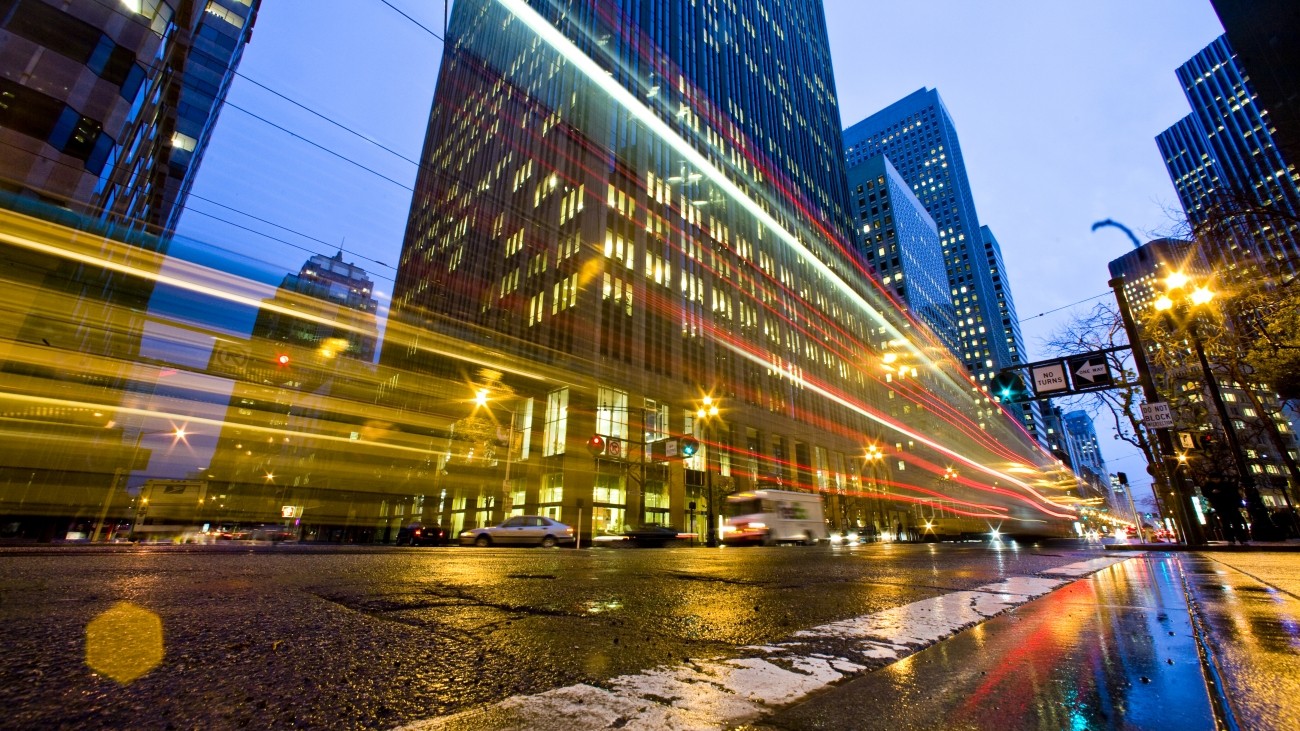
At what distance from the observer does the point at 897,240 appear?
9919 cm

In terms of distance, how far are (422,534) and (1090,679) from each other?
28.0 m

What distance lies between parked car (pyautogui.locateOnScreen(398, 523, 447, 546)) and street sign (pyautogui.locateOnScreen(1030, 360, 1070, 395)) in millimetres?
25569

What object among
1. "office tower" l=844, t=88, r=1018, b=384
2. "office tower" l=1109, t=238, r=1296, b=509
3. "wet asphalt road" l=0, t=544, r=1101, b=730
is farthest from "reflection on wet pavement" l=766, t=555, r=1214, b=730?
"office tower" l=844, t=88, r=1018, b=384

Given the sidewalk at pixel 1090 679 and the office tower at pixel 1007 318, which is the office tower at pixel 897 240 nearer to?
the office tower at pixel 1007 318

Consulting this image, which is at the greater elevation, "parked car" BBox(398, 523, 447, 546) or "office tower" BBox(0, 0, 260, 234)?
"office tower" BBox(0, 0, 260, 234)

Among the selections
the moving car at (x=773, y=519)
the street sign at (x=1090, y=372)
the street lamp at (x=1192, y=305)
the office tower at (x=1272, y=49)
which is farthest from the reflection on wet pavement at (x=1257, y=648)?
the moving car at (x=773, y=519)

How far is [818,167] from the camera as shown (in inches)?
3135

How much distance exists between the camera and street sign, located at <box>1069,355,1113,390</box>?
1465 cm

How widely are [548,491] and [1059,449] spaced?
524ft

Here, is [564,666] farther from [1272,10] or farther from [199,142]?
[199,142]

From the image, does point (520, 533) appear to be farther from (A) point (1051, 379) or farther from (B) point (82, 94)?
(B) point (82, 94)

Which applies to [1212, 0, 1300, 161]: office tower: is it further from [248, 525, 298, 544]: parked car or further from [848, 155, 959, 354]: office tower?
[848, 155, 959, 354]: office tower

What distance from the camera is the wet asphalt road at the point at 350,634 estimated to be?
1209 mm

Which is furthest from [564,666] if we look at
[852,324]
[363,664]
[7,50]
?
[852,324]
